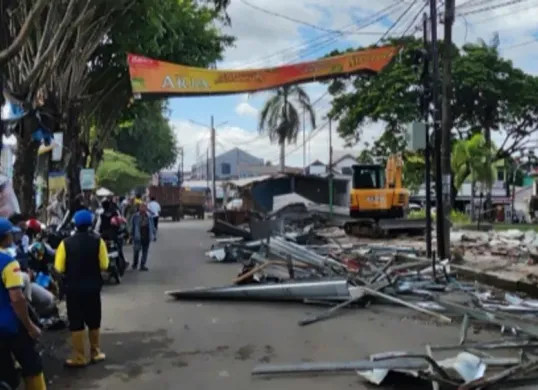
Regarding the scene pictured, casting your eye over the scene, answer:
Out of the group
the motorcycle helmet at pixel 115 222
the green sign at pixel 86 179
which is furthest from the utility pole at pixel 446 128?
the green sign at pixel 86 179

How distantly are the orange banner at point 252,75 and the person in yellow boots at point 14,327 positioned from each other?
715 inches

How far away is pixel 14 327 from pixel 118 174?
58.0 metres

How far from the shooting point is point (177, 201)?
6091cm

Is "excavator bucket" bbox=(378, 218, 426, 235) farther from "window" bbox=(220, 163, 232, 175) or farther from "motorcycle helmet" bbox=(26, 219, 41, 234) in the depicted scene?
"window" bbox=(220, 163, 232, 175)

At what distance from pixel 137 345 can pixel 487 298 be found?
6700mm

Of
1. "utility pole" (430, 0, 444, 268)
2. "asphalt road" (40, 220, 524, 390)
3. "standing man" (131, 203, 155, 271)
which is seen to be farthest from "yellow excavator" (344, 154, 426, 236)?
"asphalt road" (40, 220, 524, 390)

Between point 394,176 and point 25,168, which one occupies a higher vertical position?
point 394,176

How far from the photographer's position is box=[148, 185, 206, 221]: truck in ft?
193

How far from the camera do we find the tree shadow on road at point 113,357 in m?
8.97

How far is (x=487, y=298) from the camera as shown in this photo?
14.6 m

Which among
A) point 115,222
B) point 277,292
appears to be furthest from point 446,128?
point 115,222

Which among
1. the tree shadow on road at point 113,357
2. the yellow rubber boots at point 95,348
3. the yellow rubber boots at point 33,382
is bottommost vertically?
the tree shadow on road at point 113,357

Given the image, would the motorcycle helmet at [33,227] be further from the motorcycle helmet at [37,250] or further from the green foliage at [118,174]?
the green foliage at [118,174]

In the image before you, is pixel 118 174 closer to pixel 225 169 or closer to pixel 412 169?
pixel 412 169
